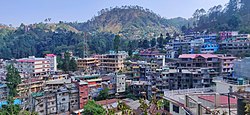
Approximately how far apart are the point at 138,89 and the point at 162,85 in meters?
1.67

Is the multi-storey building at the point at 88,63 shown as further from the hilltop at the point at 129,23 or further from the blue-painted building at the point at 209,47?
the hilltop at the point at 129,23

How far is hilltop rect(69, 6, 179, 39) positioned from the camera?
2288 inches

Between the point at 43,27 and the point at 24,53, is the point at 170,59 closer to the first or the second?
the point at 24,53

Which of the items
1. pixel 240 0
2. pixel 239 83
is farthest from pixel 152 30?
pixel 239 83

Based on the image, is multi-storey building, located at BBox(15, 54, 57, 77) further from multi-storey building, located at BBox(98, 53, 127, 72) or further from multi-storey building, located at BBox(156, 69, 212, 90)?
multi-storey building, located at BBox(156, 69, 212, 90)

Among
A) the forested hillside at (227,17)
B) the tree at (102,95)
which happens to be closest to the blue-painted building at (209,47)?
the forested hillside at (227,17)

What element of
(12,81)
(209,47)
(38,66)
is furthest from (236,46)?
(12,81)

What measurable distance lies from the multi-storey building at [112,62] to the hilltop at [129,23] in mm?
25763

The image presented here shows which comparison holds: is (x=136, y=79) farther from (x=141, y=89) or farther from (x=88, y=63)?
(x=88, y=63)

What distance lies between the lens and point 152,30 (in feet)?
195

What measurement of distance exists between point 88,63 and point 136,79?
7410mm

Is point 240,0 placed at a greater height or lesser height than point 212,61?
greater

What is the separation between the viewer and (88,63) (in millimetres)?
29750

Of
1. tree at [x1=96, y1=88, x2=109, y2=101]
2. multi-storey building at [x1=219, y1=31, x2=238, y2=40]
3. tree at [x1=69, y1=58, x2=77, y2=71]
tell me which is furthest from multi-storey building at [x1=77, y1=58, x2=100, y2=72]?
multi-storey building at [x1=219, y1=31, x2=238, y2=40]
